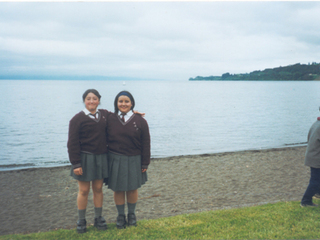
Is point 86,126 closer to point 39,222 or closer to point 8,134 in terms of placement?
point 39,222

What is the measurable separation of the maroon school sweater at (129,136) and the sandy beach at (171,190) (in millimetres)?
2640

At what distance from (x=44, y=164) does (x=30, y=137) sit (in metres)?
9.24

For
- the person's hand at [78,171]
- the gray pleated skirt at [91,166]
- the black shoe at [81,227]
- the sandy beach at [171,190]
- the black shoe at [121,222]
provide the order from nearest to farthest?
the person's hand at [78,171], the gray pleated skirt at [91,166], the black shoe at [81,227], the black shoe at [121,222], the sandy beach at [171,190]

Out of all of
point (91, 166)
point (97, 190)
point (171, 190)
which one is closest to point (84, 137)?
point (91, 166)

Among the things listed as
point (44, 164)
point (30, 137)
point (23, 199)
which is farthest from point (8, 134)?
point (23, 199)

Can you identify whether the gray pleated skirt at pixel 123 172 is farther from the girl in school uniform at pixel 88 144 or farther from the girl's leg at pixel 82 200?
the girl's leg at pixel 82 200

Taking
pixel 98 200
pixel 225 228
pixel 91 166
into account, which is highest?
pixel 91 166

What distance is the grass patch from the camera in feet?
14.6

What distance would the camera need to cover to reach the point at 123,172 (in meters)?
4.55

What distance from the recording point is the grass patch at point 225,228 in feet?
14.6

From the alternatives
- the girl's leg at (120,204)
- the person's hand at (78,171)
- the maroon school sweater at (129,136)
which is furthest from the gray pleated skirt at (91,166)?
the girl's leg at (120,204)

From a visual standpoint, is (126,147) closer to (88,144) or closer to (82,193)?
(88,144)

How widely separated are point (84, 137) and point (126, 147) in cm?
70

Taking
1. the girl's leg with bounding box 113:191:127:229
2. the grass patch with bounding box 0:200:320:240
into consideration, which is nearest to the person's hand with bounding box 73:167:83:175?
the girl's leg with bounding box 113:191:127:229
